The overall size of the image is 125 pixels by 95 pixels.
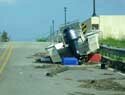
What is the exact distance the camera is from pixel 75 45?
37438mm

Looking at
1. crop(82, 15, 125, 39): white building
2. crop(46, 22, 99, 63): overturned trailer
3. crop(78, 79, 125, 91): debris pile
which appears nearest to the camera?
crop(78, 79, 125, 91): debris pile

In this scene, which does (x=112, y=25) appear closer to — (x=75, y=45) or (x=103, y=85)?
(x=75, y=45)

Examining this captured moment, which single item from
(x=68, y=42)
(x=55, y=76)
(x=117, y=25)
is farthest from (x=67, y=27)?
(x=117, y=25)

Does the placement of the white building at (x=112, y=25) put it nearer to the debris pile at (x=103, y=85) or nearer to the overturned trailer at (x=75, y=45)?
the overturned trailer at (x=75, y=45)

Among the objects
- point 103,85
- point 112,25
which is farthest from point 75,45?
point 112,25

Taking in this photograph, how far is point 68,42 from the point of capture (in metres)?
38.4

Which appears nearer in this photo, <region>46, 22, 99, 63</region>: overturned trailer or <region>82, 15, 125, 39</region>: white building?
<region>46, 22, 99, 63</region>: overturned trailer

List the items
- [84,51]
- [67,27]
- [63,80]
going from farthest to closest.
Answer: [67,27] < [84,51] < [63,80]

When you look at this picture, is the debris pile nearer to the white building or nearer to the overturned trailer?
the overturned trailer

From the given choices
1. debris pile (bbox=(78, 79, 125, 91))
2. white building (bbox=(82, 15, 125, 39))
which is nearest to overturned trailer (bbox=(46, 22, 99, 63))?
debris pile (bbox=(78, 79, 125, 91))

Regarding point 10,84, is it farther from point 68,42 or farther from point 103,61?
point 68,42

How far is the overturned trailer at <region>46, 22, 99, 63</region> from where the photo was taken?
36.5 m

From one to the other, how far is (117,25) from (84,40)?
4444cm

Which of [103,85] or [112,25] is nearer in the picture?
[103,85]
